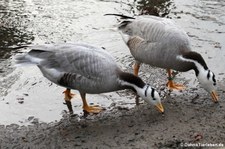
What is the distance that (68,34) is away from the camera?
914cm

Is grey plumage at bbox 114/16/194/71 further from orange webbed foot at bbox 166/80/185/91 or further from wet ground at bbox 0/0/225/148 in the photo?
wet ground at bbox 0/0/225/148

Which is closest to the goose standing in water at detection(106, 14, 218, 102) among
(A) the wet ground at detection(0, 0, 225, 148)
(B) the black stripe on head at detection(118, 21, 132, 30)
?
(B) the black stripe on head at detection(118, 21, 132, 30)

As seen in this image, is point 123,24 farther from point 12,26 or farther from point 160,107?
point 12,26

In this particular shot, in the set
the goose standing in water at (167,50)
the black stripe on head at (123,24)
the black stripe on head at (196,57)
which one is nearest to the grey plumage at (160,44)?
the goose standing in water at (167,50)

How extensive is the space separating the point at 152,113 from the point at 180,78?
1491mm

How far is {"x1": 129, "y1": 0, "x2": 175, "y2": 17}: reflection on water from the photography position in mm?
10392

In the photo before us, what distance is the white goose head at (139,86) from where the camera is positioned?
625cm

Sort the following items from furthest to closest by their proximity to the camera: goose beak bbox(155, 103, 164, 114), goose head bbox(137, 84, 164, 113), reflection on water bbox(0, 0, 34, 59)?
1. reflection on water bbox(0, 0, 34, 59)
2. goose beak bbox(155, 103, 164, 114)
3. goose head bbox(137, 84, 164, 113)

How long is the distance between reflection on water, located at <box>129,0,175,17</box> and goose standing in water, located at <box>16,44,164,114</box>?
4.14 m

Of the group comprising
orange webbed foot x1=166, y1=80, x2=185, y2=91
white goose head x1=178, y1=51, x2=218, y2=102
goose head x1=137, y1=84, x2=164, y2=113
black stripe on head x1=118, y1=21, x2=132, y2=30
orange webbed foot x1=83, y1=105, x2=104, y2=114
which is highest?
black stripe on head x1=118, y1=21, x2=132, y2=30

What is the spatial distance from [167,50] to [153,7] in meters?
4.06

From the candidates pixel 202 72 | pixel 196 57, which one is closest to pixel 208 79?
pixel 202 72

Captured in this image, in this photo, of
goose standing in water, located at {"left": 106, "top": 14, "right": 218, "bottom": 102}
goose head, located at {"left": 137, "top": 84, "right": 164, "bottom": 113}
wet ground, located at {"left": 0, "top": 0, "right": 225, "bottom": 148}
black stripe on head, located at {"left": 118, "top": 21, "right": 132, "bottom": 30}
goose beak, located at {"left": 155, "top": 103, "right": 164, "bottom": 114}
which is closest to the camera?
wet ground, located at {"left": 0, "top": 0, "right": 225, "bottom": 148}

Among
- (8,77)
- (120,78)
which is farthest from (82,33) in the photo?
(120,78)
